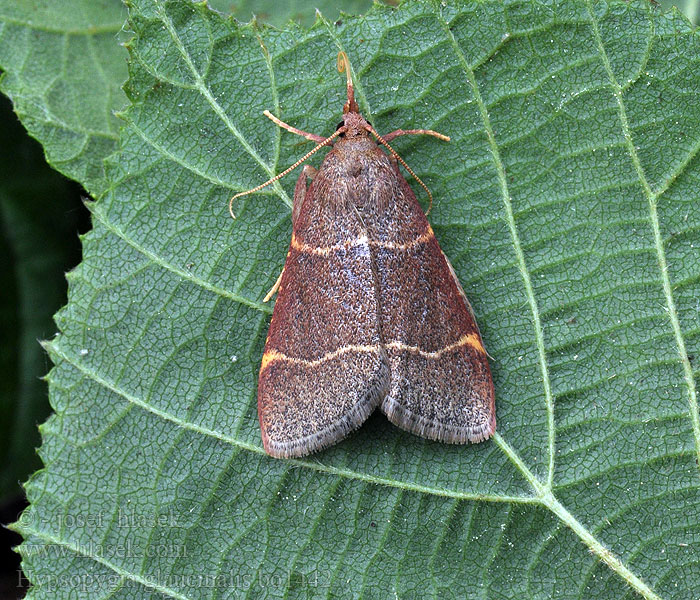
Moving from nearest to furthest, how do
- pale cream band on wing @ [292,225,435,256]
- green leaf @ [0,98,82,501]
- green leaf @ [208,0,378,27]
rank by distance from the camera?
pale cream band on wing @ [292,225,435,256] < green leaf @ [208,0,378,27] < green leaf @ [0,98,82,501]

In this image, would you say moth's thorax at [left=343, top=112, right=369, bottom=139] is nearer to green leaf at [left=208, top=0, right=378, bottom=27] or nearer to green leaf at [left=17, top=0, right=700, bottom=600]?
green leaf at [left=17, top=0, right=700, bottom=600]

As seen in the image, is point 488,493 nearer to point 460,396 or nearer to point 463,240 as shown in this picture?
point 460,396

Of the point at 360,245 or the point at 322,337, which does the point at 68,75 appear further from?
the point at 322,337

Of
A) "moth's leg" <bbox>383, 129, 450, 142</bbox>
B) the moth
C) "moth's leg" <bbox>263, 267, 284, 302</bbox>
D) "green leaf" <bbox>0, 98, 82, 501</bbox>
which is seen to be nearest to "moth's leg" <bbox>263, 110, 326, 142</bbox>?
the moth

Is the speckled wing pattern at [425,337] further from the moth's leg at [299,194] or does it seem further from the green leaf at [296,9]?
the green leaf at [296,9]

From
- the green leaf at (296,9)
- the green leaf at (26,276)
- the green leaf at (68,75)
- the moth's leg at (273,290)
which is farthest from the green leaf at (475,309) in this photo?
the green leaf at (26,276)

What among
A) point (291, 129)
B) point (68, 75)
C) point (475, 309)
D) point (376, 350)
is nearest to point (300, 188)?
point (291, 129)
